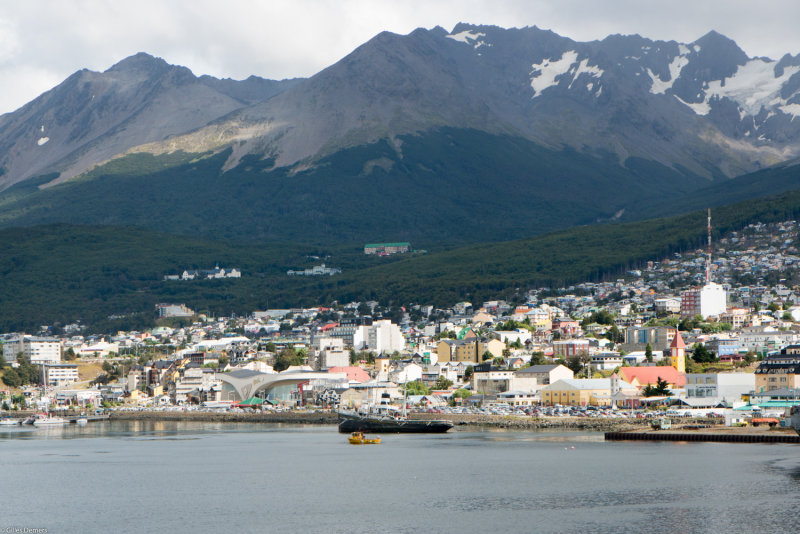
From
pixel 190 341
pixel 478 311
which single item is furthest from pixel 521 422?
pixel 190 341

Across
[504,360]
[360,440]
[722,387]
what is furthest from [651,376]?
[360,440]

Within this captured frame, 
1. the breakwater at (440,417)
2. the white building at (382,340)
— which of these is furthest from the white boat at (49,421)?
the white building at (382,340)

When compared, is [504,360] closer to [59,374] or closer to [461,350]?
[461,350]

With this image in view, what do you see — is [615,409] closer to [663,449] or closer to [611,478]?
[663,449]

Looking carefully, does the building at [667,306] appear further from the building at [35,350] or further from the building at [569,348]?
the building at [35,350]

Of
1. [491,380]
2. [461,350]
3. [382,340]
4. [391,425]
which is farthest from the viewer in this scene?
[382,340]

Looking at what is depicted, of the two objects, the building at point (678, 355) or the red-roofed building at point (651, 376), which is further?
the building at point (678, 355)
